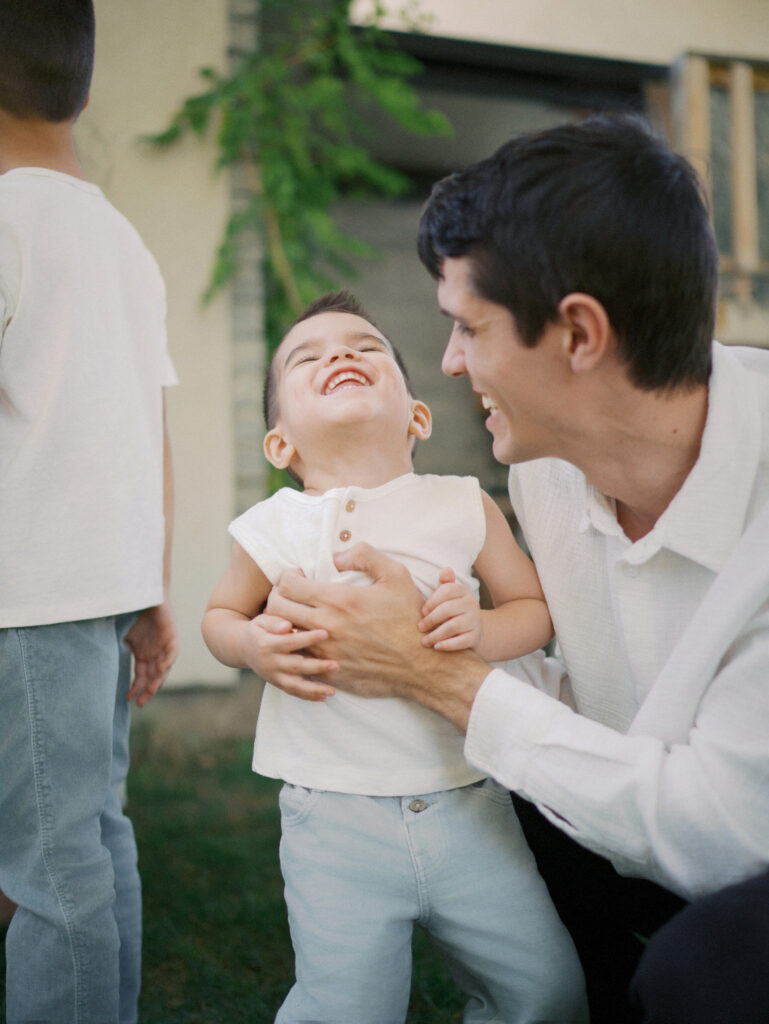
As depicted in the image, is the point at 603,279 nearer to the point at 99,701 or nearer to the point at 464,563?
the point at 464,563

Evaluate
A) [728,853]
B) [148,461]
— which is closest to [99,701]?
[148,461]

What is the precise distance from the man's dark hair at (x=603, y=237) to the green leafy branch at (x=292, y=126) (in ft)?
8.83

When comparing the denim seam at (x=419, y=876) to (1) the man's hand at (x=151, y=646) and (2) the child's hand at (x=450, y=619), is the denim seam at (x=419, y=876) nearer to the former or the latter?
(2) the child's hand at (x=450, y=619)

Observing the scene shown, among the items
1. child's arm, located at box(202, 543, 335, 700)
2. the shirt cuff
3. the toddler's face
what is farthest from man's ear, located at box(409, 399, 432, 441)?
the shirt cuff

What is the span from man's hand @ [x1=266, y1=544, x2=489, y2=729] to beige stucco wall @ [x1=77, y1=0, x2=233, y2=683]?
268cm

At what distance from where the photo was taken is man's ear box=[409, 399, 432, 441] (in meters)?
1.66

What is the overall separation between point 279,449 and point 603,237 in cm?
63

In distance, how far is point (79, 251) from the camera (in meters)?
1.68

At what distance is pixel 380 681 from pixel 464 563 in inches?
9.5

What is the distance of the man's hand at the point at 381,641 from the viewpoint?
1.37 meters

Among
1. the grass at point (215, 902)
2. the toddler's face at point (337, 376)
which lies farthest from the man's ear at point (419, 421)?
the grass at point (215, 902)

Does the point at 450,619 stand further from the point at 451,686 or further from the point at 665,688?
the point at 665,688

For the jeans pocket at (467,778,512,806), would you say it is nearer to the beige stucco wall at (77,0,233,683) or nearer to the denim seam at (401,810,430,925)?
the denim seam at (401,810,430,925)

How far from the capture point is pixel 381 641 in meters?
1.37
